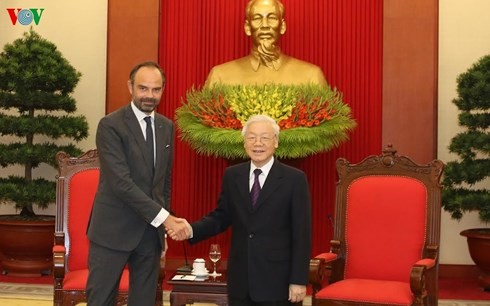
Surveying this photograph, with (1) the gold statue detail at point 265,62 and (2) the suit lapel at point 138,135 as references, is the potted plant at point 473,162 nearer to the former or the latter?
(1) the gold statue detail at point 265,62

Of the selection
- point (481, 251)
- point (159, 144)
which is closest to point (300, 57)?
point (481, 251)

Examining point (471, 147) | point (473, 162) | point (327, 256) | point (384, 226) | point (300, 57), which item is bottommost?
point (327, 256)

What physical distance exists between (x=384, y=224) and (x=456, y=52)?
265 centimetres

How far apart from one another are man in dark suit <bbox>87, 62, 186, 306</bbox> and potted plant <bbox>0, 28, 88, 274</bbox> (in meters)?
3.04

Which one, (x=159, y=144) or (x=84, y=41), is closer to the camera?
(x=159, y=144)

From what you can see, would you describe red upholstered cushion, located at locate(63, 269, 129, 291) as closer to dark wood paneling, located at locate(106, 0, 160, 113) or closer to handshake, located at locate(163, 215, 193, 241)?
handshake, located at locate(163, 215, 193, 241)

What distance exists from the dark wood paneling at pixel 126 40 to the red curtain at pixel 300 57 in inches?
4.8

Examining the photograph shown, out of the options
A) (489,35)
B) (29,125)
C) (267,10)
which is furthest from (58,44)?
(489,35)

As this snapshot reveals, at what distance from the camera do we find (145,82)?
3.20 meters

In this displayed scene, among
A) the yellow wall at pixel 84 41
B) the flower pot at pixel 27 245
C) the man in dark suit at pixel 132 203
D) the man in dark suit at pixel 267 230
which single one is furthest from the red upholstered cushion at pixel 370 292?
the yellow wall at pixel 84 41

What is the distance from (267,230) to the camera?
118 inches

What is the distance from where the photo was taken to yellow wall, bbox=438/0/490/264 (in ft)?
21.2

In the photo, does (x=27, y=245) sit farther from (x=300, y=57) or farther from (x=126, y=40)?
(x=300, y=57)
